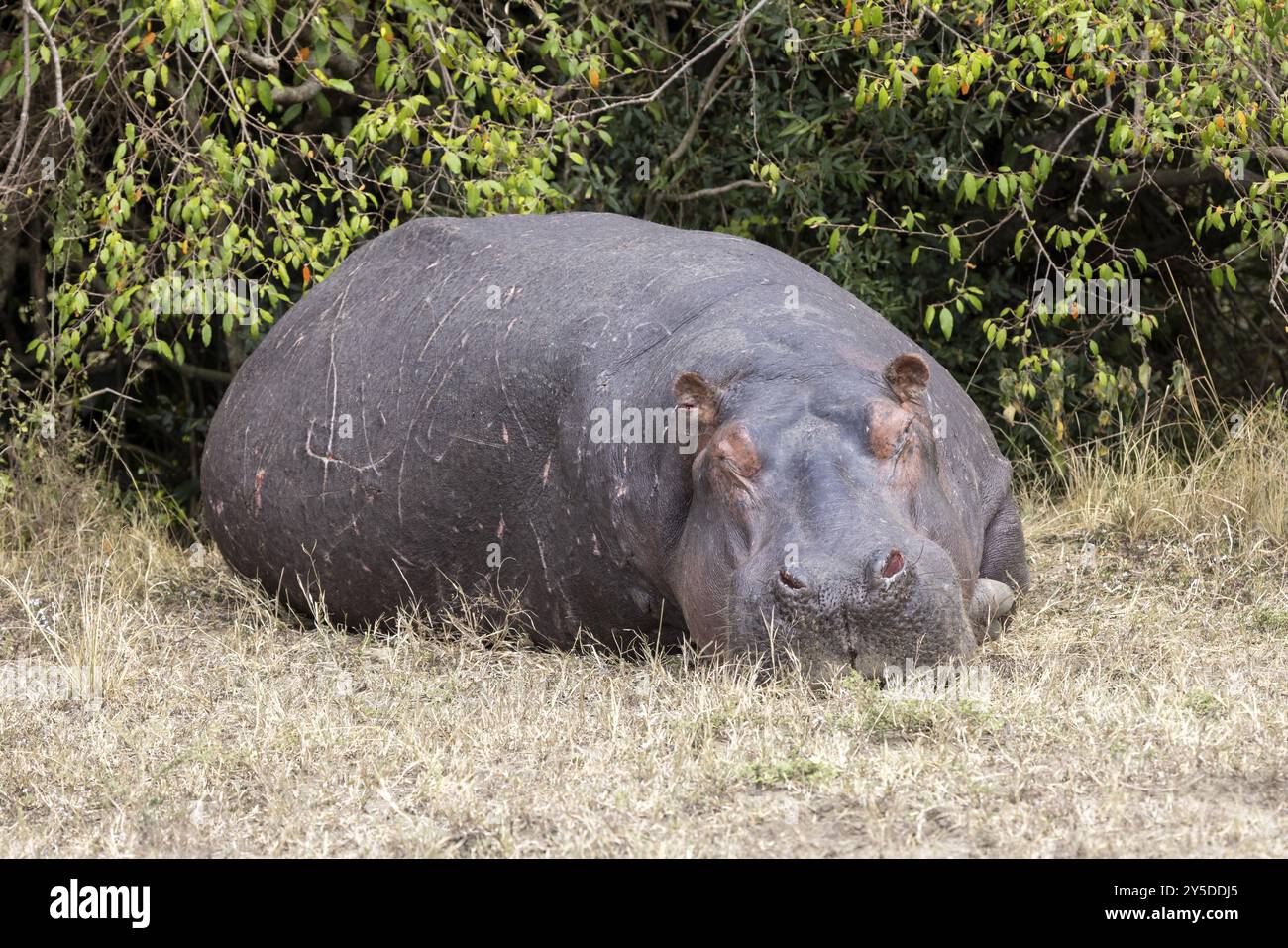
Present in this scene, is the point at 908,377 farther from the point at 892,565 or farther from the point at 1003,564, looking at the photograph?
the point at 1003,564

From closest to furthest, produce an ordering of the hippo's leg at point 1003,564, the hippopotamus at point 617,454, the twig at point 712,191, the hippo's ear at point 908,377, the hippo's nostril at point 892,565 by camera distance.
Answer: the hippo's nostril at point 892,565 < the hippopotamus at point 617,454 < the hippo's ear at point 908,377 < the hippo's leg at point 1003,564 < the twig at point 712,191

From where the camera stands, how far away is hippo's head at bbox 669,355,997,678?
193 inches

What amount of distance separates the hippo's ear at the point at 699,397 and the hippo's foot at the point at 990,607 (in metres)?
0.98

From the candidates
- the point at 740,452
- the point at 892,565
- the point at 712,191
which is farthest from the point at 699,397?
the point at 712,191

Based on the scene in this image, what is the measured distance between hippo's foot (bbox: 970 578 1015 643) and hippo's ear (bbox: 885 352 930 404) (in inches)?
25.0

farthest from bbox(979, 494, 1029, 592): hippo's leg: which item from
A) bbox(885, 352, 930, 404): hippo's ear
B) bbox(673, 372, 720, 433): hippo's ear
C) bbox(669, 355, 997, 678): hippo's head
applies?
bbox(673, 372, 720, 433): hippo's ear

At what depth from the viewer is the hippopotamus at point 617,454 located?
5062 millimetres

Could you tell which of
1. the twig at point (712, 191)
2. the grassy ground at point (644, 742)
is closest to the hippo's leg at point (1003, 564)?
the grassy ground at point (644, 742)

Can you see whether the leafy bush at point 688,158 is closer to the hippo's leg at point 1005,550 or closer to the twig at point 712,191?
the twig at point 712,191

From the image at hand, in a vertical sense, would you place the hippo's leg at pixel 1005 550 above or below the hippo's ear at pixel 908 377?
below

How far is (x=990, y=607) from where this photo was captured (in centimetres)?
578

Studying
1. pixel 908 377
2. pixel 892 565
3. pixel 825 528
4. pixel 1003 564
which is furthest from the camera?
pixel 1003 564

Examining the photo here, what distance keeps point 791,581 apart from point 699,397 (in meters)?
0.80
